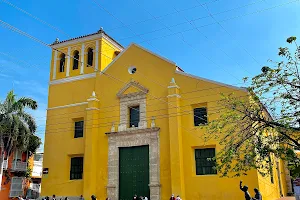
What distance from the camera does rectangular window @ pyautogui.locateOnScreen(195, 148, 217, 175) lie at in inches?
708

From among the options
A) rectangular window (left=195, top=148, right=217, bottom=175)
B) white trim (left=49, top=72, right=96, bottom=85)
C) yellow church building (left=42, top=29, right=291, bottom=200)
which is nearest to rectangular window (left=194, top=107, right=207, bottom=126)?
yellow church building (left=42, top=29, right=291, bottom=200)

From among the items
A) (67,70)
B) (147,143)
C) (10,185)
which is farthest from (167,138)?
(10,185)

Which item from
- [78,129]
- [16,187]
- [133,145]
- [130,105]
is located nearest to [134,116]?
[130,105]

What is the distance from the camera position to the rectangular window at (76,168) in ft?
70.5

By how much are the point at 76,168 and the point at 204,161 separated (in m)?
A: 8.95

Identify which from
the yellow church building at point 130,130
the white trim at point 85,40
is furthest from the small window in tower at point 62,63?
the white trim at point 85,40

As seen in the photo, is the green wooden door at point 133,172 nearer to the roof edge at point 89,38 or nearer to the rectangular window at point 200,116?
the rectangular window at point 200,116

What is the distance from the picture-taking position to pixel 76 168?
21.8 metres

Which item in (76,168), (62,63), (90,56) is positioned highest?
(90,56)

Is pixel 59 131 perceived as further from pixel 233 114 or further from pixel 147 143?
pixel 233 114

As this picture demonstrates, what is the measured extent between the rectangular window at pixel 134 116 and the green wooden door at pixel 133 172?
1622 mm

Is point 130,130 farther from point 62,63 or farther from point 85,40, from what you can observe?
point 62,63

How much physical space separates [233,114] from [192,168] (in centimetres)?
726

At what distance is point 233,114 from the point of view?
38.9ft
